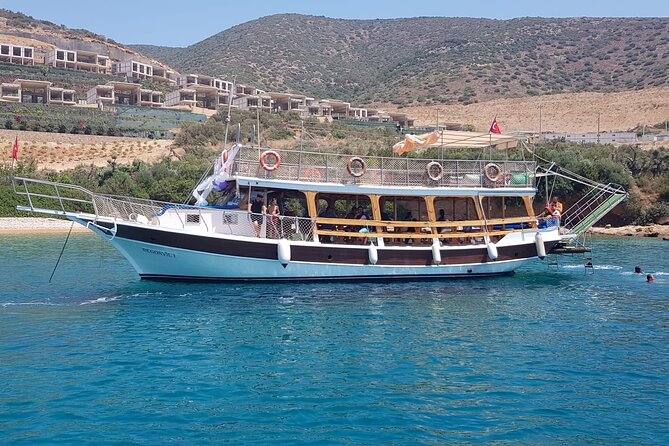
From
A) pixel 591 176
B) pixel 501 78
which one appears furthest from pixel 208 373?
pixel 501 78

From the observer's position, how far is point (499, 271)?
24125 mm

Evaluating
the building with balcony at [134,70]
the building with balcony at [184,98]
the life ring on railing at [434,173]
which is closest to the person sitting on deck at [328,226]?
the life ring on railing at [434,173]

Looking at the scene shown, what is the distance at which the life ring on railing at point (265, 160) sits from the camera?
21203 mm

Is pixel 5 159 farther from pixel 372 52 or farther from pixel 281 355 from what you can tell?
pixel 372 52

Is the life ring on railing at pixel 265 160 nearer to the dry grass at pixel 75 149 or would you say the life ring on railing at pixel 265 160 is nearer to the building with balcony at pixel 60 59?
the dry grass at pixel 75 149

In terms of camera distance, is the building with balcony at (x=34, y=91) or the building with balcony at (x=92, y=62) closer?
the building with balcony at (x=34, y=91)

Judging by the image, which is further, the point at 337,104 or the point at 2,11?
the point at 2,11

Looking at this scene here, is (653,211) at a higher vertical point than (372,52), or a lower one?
lower

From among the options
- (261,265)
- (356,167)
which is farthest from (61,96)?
(261,265)

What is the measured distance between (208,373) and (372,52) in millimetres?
136621

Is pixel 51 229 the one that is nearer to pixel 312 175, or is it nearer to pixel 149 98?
pixel 312 175

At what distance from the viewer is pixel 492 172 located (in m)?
24.3

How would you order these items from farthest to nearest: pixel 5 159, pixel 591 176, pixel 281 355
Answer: pixel 5 159 < pixel 591 176 < pixel 281 355

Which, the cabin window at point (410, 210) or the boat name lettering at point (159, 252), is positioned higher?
the cabin window at point (410, 210)
